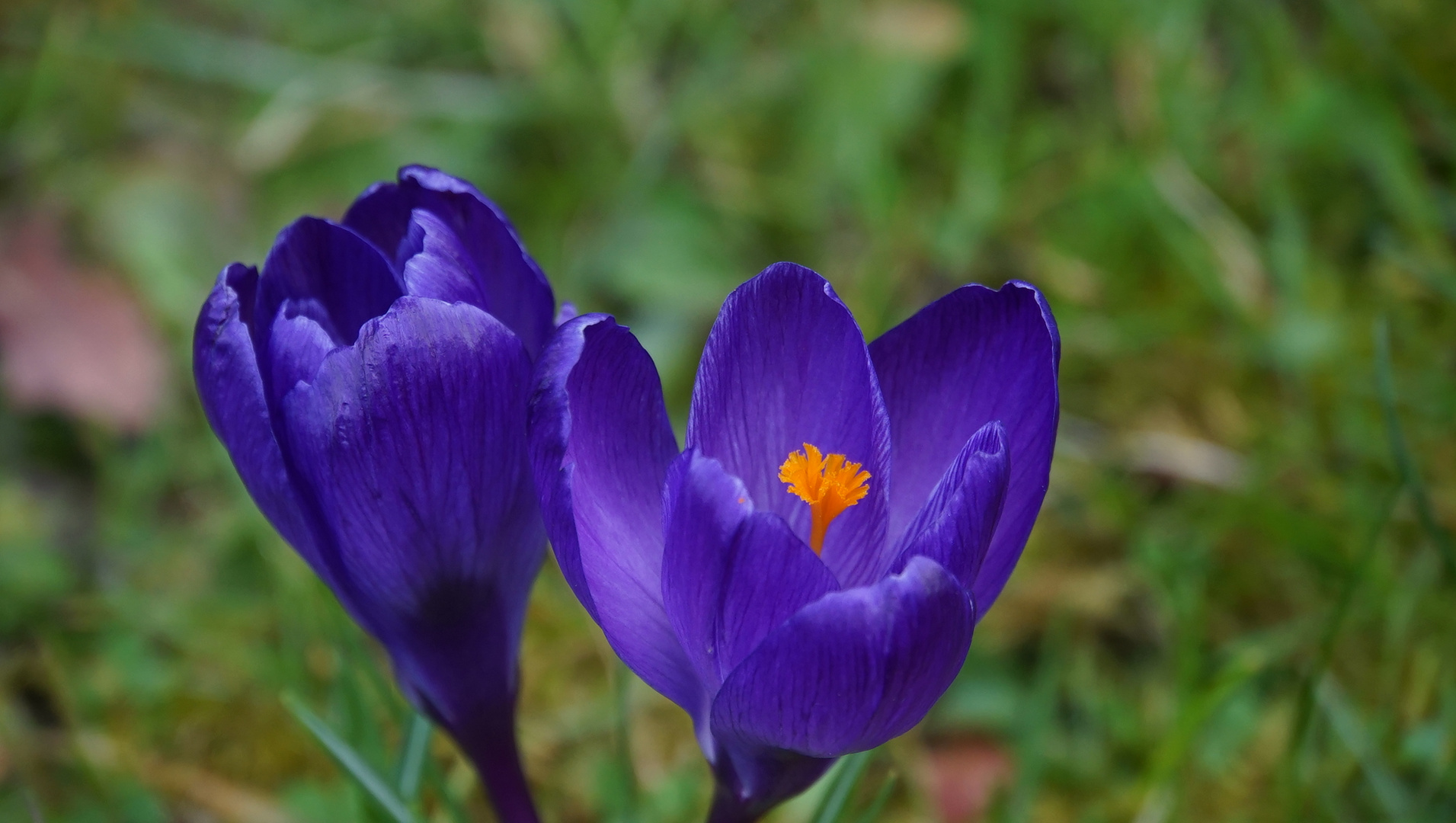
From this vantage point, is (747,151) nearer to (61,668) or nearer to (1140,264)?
(1140,264)

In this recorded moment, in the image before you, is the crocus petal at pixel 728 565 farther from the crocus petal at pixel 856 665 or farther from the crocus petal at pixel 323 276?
the crocus petal at pixel 323 276

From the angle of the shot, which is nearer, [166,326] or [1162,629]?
[1162,629]

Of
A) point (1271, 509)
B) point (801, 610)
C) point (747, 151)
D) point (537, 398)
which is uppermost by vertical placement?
point (537, 398)

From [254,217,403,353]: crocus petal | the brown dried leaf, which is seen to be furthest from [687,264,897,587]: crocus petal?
the brown dried leaf

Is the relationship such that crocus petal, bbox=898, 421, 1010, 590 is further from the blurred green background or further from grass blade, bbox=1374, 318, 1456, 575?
grass blade, bbox=1374, 318, 1456, 575

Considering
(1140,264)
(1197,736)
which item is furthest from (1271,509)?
(1140,264)

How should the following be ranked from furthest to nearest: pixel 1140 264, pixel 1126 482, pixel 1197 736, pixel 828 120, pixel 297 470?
pixel 828 120 → pixel 1140 264 → pixel 1126 482 → pixel 1197 736 → pixel 297 470

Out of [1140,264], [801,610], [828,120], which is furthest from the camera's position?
[828,120]
